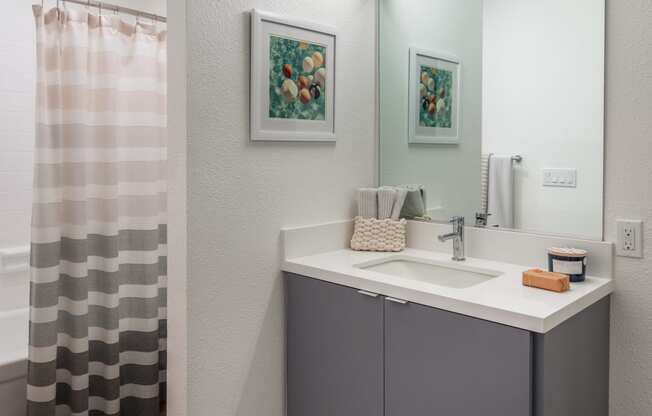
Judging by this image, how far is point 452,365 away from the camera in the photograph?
1568mm

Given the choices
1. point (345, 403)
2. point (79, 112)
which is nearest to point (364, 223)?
point (345, 403)

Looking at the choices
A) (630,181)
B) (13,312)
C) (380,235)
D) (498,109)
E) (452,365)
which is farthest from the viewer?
(13,312)

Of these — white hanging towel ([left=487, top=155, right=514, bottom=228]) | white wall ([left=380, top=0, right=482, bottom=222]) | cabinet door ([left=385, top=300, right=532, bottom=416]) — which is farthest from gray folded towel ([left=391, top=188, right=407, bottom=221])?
cabinet door ([left=385, top=300, right=532, bottom=416])

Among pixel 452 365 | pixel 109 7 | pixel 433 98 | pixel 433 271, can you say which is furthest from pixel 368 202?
pixel 109 7

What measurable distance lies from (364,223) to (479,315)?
2.77 feet

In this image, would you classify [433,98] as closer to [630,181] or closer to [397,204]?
[397,204]

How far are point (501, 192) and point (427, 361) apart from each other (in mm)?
738

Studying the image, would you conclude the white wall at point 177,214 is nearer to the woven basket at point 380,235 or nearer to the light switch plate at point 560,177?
the woven basket at point 380,235

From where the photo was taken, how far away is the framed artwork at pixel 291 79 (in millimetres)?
1952

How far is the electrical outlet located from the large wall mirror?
2.8 inches

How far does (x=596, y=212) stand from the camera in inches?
70.2

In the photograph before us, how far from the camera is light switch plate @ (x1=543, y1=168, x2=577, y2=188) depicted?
183 cm

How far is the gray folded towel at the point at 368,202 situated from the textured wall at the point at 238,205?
0.40ft

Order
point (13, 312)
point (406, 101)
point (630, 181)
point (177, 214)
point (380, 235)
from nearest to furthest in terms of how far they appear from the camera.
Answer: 1. point (630, 181)
2. point (177, 214)
3. point (380, 235)
4. point (406, 101)
5. point (13, 312)
